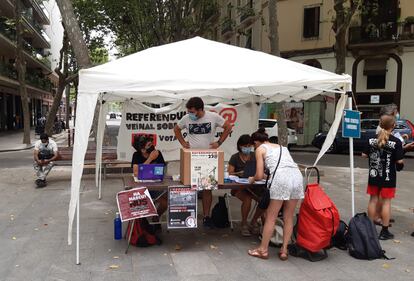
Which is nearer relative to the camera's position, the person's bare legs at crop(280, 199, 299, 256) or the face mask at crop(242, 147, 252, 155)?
the person's bare legs at crop(280, 199, 299, 256)

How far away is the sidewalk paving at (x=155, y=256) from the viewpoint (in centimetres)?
A: 450

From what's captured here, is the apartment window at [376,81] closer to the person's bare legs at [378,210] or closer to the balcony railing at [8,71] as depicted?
the person's bare legs at [378,210]

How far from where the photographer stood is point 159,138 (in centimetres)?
912

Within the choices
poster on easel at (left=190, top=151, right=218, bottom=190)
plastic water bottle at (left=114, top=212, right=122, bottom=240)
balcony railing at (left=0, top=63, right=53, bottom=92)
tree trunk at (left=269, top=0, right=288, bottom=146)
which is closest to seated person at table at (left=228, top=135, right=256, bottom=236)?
poster on easel at (left=190, top=151, right=218, bottom=190)

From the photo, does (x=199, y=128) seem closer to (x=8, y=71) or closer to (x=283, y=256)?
(x=283, y=256)

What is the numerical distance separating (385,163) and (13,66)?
32.3 m

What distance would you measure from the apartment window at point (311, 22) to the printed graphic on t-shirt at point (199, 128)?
2040cm

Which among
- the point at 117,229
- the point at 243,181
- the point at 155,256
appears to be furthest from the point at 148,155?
the point at 155,256

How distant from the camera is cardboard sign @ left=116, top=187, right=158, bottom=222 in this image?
16.7 ft

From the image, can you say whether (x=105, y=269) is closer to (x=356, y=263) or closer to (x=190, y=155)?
Answer: (x=190, y=155)

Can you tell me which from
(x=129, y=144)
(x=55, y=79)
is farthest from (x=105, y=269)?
(x=55, y=79)

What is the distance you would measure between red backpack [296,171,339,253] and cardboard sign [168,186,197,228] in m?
1.31

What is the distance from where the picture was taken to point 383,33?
902 inches

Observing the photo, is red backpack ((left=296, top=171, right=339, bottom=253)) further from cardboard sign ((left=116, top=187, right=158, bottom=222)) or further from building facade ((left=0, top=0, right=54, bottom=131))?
building facade ((left=0, top=0, right=54, bottom=131))
